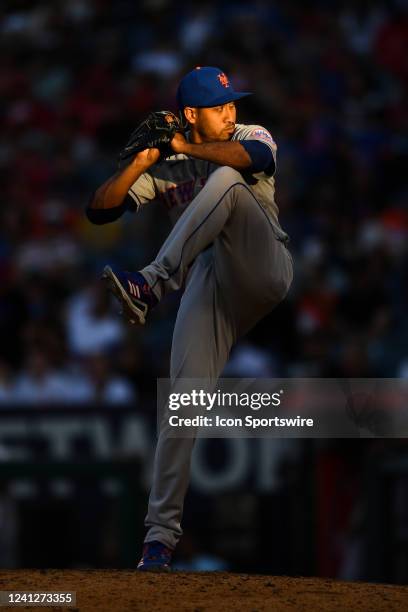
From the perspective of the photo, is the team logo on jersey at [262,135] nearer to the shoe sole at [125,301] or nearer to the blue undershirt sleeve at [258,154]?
the blue undershirt sleeve at [258,154]

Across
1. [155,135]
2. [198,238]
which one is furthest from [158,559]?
[155,135]

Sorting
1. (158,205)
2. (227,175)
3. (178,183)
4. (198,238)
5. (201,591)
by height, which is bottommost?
(201,591)

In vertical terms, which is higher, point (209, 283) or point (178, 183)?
point (178, 183)

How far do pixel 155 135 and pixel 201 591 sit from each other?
5.25ft

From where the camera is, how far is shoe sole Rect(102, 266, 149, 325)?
15.1 feet

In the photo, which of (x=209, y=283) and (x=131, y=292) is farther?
(x=209, y=283)

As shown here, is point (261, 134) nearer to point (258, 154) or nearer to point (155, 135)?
point (258, 154)

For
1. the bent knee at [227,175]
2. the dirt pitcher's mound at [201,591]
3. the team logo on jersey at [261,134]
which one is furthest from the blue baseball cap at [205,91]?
the dirt pitcher's mound at [201,591]

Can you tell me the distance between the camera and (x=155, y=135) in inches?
184

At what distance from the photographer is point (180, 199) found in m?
5.11

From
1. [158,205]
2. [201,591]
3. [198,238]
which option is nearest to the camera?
[201,591]

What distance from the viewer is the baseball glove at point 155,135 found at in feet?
15.4

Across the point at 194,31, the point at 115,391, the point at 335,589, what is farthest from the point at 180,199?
the point at 194,31

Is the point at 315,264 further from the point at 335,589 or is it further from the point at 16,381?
the point at 335,589
